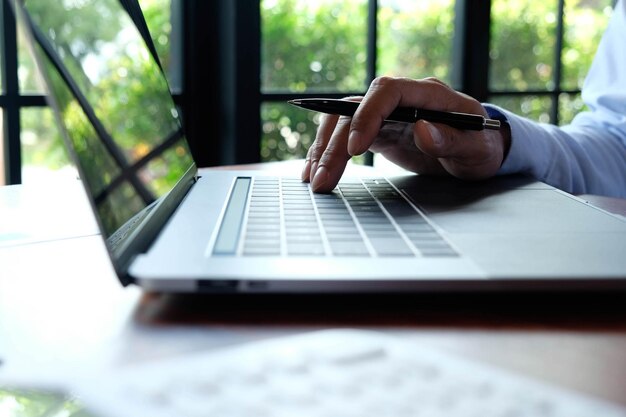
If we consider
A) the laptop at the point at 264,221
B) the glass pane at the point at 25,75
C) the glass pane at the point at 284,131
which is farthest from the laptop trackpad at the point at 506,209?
the glass pane at the point at 284,131

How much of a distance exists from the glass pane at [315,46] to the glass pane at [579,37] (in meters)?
0.75

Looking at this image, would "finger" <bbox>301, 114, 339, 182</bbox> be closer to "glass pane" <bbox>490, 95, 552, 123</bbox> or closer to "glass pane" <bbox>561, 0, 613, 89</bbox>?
"glass pane" <bbox>490, 95, 552, 123</bbox>

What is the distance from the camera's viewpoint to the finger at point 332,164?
67 centimetres

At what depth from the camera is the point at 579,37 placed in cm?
235

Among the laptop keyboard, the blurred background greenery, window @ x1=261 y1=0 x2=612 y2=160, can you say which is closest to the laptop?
the laptop keyboard

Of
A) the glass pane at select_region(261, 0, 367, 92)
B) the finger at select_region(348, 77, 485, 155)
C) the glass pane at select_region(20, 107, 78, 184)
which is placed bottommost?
the glass pane at select_region(20, 107, 78, 184)

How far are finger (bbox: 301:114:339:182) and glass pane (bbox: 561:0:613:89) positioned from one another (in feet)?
5.37

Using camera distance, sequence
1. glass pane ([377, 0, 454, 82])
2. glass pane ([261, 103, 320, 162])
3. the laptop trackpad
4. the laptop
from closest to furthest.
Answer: the laptop < the laptop trackpad < glass pane ([261, 103, 320, 162]) < glass pane ([377, 0, 454, 82])

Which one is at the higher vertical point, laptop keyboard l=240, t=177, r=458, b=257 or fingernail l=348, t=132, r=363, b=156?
fingernail l=348, t=132, r=363, b=156

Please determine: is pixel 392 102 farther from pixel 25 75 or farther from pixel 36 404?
pixel 25 75

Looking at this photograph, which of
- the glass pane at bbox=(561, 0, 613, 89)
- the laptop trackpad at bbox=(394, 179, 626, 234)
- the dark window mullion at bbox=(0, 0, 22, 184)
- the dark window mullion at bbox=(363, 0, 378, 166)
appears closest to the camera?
the laptop trackpad at bbox=(394, 179, 626, 234)

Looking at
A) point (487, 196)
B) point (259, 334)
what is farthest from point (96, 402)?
point (487, 196)

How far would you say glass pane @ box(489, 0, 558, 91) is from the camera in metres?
2.21

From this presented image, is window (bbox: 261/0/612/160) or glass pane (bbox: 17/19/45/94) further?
window (bbox: 261/0/612/160)
